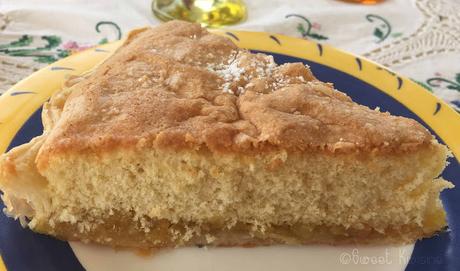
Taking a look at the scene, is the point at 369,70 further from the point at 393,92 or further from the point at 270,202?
the point at 270,202

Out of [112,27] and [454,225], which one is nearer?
[454,225]

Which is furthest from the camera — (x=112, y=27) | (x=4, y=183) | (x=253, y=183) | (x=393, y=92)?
(x=112, y=27)

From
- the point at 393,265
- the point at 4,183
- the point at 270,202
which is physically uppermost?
the point at 4,183

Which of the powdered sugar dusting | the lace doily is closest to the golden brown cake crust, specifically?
the powdered sugar dusting

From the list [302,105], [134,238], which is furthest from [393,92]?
[134,238]

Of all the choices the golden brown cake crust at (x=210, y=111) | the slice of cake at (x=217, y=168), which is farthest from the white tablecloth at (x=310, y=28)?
the slice of cake at (x=217, y=168)

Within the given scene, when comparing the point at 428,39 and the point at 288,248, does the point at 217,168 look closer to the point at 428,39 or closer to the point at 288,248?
the point at 288,248
